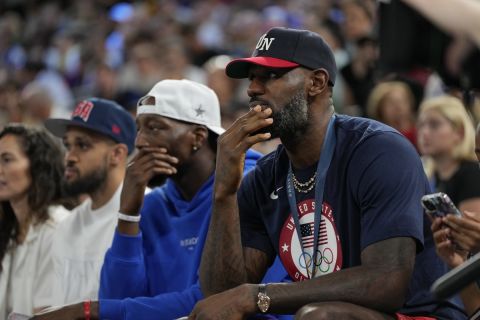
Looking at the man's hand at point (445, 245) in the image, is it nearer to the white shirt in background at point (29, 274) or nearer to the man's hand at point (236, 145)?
the man's hand at point (236, 145)

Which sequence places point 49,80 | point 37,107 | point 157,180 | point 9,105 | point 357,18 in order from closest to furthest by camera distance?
point 157,180, point 357,18, point 37,107, point 9,105, point 49,80

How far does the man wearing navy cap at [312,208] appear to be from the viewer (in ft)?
10.6

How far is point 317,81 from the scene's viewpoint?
3695mm

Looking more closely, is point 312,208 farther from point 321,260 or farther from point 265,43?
point 265,43

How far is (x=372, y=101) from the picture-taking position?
23.7ft

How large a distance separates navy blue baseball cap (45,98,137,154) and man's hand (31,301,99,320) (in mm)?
1548

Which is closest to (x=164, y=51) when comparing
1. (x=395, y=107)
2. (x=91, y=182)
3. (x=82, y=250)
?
(x=395, y=107)

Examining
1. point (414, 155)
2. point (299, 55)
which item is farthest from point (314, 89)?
point (414, 155)

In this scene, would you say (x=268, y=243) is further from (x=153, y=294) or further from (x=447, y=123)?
(x=447, y=123)

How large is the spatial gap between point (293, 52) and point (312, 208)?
2.06 ft

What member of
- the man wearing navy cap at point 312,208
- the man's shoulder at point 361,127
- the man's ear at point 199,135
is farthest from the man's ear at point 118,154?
the man's shoulder at point 361,127

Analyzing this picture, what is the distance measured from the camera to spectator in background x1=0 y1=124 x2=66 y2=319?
556cm

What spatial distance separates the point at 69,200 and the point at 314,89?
279 cm

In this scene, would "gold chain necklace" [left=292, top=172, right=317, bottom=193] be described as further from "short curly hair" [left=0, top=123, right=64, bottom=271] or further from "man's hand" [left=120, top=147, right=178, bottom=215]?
"short curly hair" [left=0, top=123, right=64, bottom=271]
